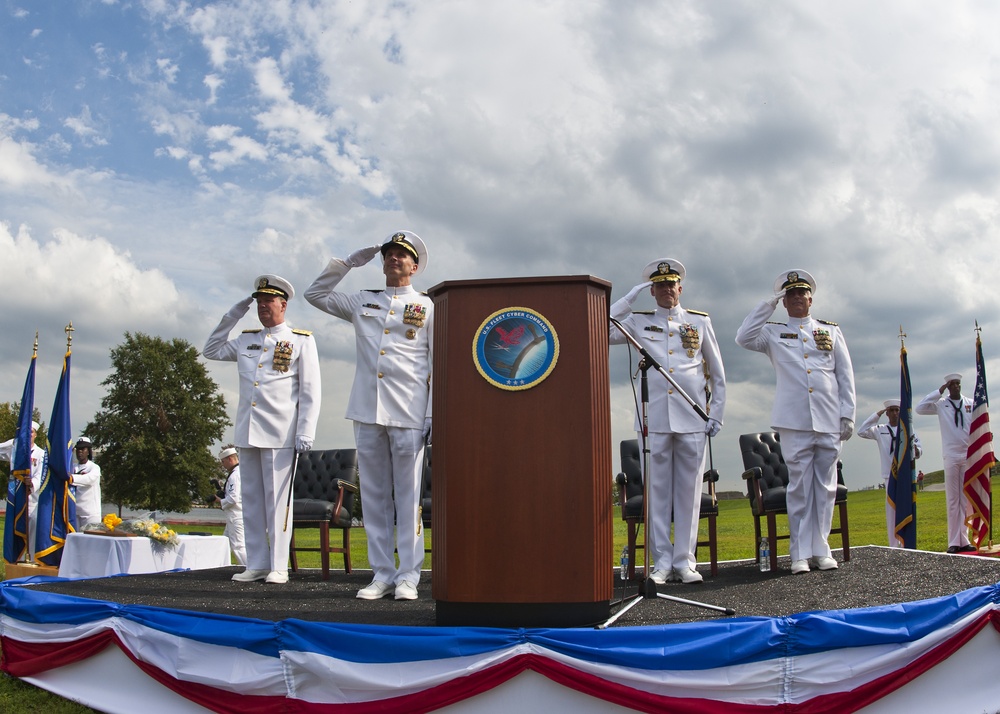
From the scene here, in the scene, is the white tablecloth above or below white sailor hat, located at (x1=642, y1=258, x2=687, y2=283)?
below

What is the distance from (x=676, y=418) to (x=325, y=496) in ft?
12.6

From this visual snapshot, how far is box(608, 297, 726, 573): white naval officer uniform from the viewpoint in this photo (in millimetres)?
5668

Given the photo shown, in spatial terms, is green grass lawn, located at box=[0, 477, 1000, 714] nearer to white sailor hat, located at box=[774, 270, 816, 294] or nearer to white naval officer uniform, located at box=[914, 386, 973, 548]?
white naval officer uniform, located at box=[914, 386, 973, 548]

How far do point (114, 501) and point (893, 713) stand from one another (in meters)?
36.5

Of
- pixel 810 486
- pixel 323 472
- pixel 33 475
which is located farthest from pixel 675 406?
pixel 33 475

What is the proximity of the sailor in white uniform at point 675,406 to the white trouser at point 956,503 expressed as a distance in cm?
523

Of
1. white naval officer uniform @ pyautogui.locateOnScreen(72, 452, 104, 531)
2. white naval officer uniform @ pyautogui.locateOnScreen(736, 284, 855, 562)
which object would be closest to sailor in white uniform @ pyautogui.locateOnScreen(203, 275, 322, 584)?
white naval officer uniform @ pyautogui.locateOnScreen(736, 284, 855, 562)

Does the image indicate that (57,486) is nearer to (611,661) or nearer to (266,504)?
(266,504)

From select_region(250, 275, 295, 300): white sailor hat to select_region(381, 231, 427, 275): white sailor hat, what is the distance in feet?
4.71

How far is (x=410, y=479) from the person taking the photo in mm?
4879

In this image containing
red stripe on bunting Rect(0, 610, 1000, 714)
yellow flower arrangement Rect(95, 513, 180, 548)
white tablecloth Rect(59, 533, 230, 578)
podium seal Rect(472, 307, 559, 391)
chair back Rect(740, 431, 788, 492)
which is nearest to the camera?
red stripe on bunting Rect(0, 610, 1000, 714)

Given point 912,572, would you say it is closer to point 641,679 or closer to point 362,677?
point 641,679

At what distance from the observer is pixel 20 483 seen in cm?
989

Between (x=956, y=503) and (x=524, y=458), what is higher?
(x=524, y=458)
